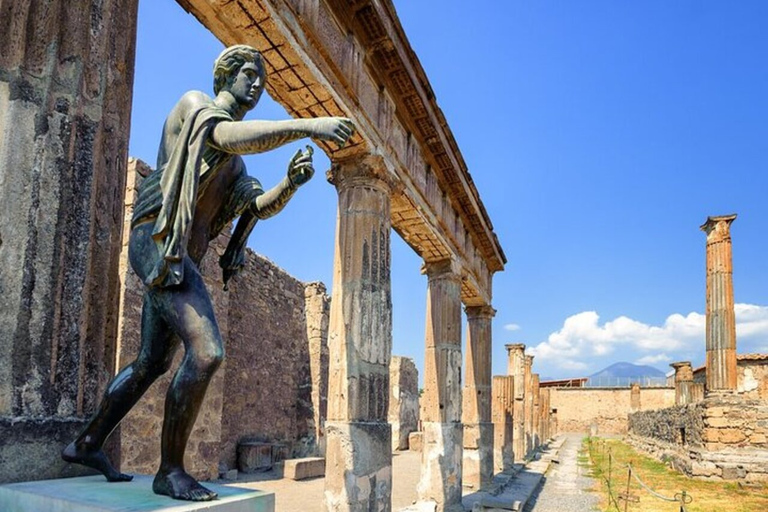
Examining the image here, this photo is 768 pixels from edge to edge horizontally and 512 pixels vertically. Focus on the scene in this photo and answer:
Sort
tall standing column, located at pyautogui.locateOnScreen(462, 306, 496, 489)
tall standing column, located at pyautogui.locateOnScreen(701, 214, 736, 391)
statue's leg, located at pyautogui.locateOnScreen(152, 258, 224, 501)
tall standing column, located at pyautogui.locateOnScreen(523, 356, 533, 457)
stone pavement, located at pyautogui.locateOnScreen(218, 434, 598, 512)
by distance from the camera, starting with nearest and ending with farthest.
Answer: statue's leg, located at pyautogui.locateOnScreen(152, 258, 224, 501), stone pavement, located at pyautogui.locateOnScreen(218, 434, 598, 512), tall standing column, located at pyautogui.locateOnScreen(462, 306, 496, 489), tall standing column, located at pyautogui.locateOnScreen(701, 214, 736, 391), tall standing column, located at pyautogui.locateOnScreen(523, 356, 533, 457)

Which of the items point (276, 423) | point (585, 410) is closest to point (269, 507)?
point (276, 423)

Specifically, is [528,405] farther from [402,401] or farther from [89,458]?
[89,458]

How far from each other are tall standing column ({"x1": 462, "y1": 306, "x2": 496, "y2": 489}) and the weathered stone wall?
7054mm

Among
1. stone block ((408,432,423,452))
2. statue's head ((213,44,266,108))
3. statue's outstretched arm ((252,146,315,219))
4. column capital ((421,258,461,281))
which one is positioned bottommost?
stone block ((408,432,423,452))

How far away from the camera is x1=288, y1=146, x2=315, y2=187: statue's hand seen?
8.61ft

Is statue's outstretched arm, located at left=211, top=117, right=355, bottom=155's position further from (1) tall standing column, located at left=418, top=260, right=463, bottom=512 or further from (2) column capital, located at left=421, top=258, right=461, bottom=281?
(2) column capital, located at left=421, top=258, right=461, bottom=281

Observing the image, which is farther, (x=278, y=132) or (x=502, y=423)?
(x=502, y=423)

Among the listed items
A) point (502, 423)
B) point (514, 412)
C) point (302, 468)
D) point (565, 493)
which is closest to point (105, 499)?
point (302, 468)

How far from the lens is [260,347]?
14234mm

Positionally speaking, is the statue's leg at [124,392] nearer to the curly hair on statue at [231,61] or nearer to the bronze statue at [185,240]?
the bronze statue at [185,240]

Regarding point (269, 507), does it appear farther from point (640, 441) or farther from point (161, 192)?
point (640, 441)

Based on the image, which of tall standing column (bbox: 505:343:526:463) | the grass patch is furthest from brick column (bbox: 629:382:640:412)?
the grass patch

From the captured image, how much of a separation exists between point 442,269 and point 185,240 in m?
8.58

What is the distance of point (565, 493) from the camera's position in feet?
43.6
